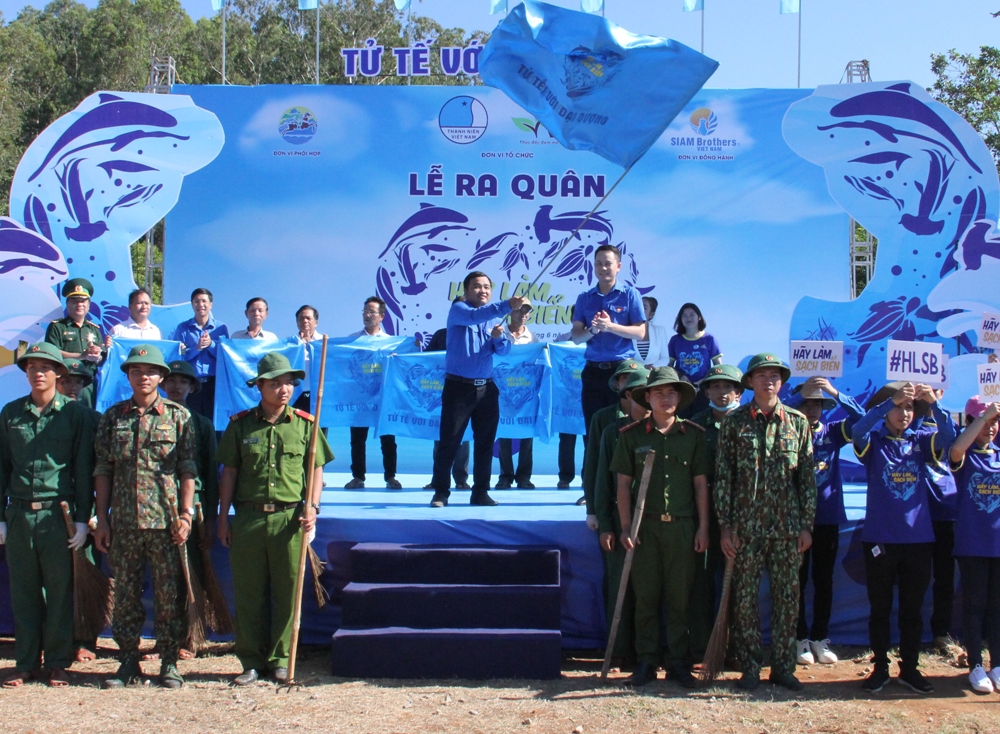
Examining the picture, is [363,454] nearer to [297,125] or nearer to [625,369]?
[625,369]

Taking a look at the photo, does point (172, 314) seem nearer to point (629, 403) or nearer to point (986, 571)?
point (629, 403)

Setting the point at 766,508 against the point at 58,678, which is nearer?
the point at 766,508

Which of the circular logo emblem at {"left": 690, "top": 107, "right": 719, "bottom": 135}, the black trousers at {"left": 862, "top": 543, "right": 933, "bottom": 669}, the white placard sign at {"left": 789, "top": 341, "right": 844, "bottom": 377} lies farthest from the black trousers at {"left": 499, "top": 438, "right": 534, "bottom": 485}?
the circular logo emblem at {"left": 690, "top": 107, "right": 719, "bottom": 135}

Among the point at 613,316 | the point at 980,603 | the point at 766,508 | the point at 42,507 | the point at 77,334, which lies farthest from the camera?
the point at 77,334

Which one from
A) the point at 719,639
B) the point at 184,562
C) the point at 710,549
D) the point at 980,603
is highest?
the point at 710,549

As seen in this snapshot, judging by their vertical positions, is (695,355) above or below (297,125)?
below

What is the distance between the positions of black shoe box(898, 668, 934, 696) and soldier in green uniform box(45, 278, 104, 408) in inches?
238

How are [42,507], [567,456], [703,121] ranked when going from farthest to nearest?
[703,121] < [567,456] < [42,507]

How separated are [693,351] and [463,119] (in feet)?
14.1

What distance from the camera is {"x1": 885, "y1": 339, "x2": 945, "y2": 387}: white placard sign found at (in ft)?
16.6

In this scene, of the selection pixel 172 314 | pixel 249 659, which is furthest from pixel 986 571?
pixel 172 314

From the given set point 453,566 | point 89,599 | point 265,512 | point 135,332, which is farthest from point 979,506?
point 135,332

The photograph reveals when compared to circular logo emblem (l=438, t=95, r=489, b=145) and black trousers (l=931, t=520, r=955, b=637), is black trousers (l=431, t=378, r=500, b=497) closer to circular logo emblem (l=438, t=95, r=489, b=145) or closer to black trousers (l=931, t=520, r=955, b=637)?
black trousers (l=931, t=520, r=955, b=637)

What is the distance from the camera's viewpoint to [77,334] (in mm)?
7684
